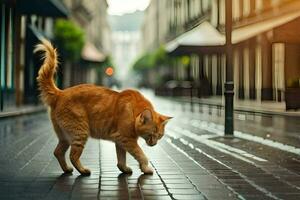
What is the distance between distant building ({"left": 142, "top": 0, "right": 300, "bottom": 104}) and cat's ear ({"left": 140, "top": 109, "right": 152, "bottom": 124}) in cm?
1252

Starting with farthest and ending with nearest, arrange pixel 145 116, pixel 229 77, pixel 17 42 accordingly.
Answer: pixel 17 42 → pixel 229 77 → pixel 145 116

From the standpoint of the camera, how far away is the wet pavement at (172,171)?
232 inches

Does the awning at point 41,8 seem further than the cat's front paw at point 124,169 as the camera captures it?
Yes

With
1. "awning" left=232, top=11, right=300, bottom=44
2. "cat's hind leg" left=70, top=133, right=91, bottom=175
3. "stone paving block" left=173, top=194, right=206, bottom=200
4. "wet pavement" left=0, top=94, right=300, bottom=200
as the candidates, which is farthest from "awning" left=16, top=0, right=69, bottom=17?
"stone paving block" left=173, top=194, right=206, bottom=200

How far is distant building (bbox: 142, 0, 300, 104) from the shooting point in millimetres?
22180

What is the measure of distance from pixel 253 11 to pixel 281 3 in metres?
3.94

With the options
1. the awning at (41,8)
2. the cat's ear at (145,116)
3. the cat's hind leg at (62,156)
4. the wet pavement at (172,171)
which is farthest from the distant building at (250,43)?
the cat's ear at (145,116)

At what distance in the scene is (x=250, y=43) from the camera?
2694 centimetres

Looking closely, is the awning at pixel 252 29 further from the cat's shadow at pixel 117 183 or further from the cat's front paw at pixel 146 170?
the cat's shadow at pixel 117 183

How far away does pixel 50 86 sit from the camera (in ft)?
23.4

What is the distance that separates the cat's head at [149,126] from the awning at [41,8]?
1667cm

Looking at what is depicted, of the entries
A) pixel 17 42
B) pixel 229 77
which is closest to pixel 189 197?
pixel 229 77

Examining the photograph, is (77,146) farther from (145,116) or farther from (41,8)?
(41,8)

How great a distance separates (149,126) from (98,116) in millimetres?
609
